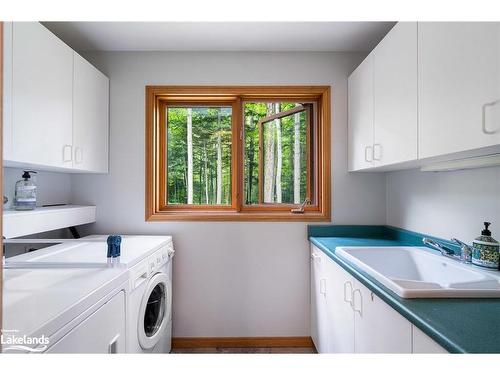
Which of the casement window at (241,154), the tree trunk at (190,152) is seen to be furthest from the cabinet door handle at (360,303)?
the tree trunk at (190,152)

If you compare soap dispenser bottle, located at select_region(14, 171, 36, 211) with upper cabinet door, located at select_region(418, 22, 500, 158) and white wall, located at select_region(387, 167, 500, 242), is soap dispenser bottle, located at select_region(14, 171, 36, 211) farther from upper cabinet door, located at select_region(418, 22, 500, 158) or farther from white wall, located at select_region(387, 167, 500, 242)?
white wall, located at select_region(387, 167, 500, 242)

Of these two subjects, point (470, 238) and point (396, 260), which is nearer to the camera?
point (470, 238)

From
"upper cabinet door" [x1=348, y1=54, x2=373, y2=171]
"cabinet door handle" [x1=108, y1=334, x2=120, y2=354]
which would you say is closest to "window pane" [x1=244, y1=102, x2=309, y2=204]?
"upper cabinet door" [x1=348, y1=54, x2=373, y2=171]

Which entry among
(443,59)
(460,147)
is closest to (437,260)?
(460,147)

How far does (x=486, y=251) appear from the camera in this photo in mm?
1231

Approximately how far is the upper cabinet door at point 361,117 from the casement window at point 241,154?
0.31m

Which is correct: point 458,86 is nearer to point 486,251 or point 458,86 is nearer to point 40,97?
point 486,251

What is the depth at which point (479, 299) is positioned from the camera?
94cm

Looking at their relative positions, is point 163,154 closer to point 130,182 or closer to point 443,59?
point 130,182

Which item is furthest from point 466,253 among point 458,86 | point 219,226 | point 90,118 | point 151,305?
point 90,118

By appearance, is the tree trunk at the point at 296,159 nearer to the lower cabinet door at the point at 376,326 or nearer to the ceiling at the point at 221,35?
the ceiling at the point at 221,35

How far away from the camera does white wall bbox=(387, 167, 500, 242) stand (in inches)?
52.4

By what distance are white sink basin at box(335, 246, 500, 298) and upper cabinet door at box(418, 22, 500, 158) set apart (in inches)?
20.6
